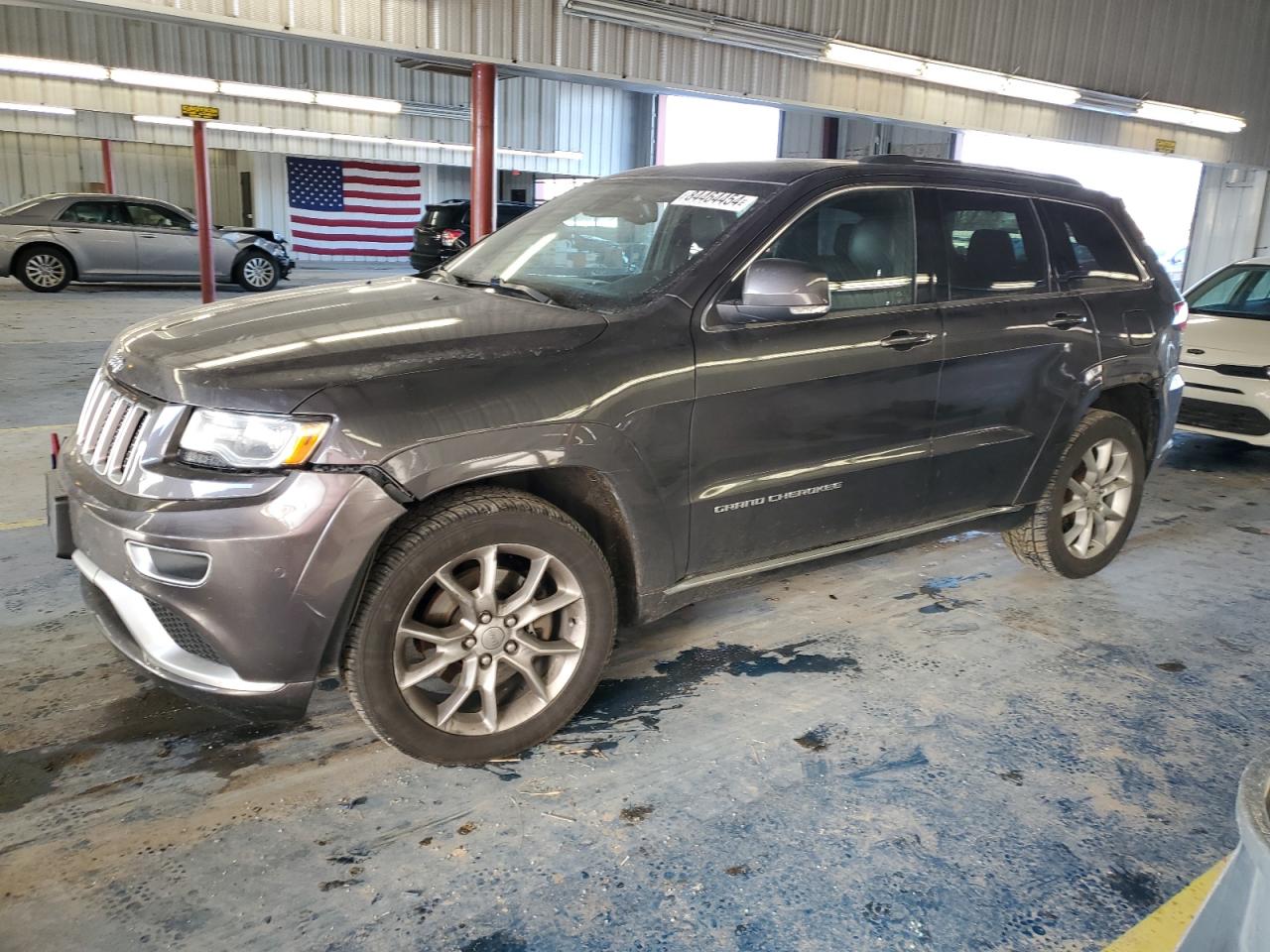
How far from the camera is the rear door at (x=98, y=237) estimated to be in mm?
14148

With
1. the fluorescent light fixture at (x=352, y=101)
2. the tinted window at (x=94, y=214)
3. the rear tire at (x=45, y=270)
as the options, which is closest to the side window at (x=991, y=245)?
the tinted window at (x=94, y=214)

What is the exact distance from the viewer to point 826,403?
10.5 ft

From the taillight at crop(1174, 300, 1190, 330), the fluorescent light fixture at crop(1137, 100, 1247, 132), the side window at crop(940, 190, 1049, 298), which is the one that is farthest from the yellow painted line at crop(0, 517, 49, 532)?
the fluorescent light fixture at crop(1137, 100, 1247, 132)

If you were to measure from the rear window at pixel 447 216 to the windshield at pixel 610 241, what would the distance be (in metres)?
13.0

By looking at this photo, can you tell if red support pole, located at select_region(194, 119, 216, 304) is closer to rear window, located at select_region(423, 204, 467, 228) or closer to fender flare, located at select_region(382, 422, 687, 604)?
rear window, located at select_region(423, 204, 467, 228)

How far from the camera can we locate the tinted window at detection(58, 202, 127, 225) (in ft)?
46.3

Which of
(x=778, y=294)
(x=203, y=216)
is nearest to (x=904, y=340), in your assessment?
(x=778, y=294)

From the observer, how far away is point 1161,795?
2.76 m

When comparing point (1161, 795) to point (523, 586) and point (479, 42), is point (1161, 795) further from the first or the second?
point (479, 42)

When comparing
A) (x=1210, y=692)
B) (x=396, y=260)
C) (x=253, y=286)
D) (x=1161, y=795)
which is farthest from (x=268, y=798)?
(x=396, y=260)

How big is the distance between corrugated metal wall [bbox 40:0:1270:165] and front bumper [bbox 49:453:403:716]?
6.12m

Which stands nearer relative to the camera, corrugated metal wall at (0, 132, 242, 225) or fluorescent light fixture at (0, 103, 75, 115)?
fluorescent light fixture at (0, 103, 75, 115)

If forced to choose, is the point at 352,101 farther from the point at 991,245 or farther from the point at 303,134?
the point at 991,245

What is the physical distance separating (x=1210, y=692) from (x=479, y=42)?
7.57 metres
